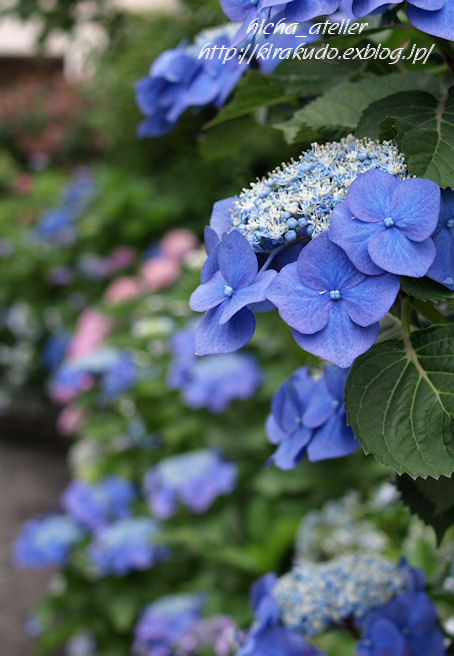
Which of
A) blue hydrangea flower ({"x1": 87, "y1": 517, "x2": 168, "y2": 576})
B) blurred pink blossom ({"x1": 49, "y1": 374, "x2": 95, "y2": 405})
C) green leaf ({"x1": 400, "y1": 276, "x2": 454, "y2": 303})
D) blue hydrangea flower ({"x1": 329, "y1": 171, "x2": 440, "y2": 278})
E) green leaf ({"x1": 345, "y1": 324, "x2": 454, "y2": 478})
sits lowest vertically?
blurred pink blossom ({"x1": 49, "y1": 374, "x2": 95, "y2": 405})

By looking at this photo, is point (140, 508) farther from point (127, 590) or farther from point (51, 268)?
point (51, 268)

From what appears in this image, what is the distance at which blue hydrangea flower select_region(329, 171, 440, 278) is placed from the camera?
0.48 m

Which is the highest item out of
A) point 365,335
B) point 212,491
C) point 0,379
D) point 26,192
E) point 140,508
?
point 365,335

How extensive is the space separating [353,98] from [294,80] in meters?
0.09

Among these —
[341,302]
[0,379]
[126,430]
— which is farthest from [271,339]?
[0,379]

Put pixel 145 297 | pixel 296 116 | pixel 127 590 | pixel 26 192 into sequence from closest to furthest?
pixel 296 116
pixel 127 590
pixel 145 297
pixel 26 192

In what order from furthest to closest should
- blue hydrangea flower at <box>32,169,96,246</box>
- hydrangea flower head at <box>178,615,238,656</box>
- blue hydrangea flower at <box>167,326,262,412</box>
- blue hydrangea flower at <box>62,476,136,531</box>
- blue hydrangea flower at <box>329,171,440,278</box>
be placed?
1. blue hydrangea flower at <box>32,169,96,246</box>
2. blue hydrangea flower at <box>62,476,136,531</box>
3. blue hydrangea flower at <box>167,326,262,412</box>
4. hydrangea flower head at <box>178,615,238,656</box>
5. blue hydrangea flower at <box>329,171,440,278</box>

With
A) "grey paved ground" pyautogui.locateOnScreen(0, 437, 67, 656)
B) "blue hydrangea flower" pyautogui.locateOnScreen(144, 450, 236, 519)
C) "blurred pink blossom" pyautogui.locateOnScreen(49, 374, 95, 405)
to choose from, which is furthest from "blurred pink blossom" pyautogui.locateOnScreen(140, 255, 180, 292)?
"grey paved ground" pyautogui.locateOnScreen(0, 437, 67, 656)

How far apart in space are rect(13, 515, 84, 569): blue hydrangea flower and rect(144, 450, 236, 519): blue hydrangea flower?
0.35 m

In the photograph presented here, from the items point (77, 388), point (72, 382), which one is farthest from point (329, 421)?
point (77, 388)

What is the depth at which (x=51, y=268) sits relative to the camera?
4.98 meters

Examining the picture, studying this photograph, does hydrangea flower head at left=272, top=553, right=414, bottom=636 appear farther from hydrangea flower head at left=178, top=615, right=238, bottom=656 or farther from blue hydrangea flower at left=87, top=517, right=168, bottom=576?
blue hydrangea flower at left=87, top=517, right=168, bottom=576

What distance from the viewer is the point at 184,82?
0.79 meters

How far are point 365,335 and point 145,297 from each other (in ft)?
10.2
